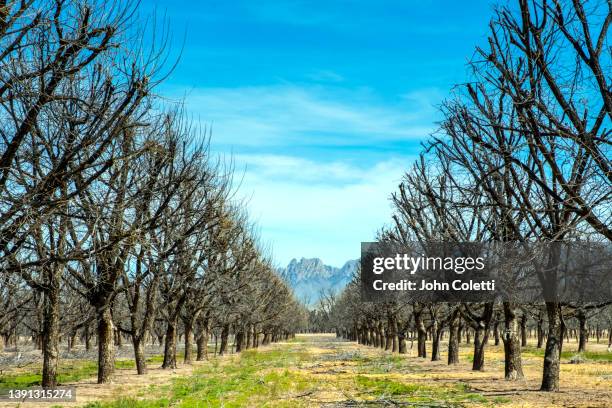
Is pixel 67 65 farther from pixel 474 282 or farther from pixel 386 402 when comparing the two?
pixel 474 282

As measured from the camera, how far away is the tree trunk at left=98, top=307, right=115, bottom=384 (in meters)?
21.3

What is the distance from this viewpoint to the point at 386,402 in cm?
1568

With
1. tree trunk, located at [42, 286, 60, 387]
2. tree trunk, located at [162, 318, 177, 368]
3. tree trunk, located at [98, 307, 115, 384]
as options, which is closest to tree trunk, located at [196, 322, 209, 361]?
tree trunk, located at [162, 318, 177, 368]

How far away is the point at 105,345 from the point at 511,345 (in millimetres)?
14941

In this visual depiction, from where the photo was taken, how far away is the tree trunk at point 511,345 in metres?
21.7

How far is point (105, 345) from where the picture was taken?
70.3ft

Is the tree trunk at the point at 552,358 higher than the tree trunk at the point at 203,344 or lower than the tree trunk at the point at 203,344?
higher

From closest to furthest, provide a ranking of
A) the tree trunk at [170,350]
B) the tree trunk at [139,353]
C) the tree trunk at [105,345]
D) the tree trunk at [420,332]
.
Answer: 1. the tree trunk at [105,345]
2. the tree trunk at [139,353]
3. the tree trunk at [170,350]
4. the tree trunk at [420,332]

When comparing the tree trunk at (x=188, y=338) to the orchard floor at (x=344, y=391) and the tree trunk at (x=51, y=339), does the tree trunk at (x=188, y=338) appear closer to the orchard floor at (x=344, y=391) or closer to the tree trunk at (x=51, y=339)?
the orchard floor at (x=344, y=391)

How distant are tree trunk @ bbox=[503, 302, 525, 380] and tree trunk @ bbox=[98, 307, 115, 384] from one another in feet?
47.7

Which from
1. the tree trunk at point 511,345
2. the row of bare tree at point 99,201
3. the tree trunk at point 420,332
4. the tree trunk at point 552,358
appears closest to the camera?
the row of bare tree at point 99,201

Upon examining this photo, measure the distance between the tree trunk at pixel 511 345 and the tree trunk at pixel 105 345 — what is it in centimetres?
1454

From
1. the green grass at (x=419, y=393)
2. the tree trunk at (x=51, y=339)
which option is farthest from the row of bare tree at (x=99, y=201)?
the green grass at (x=419, y=393)

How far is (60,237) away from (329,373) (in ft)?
46.7
